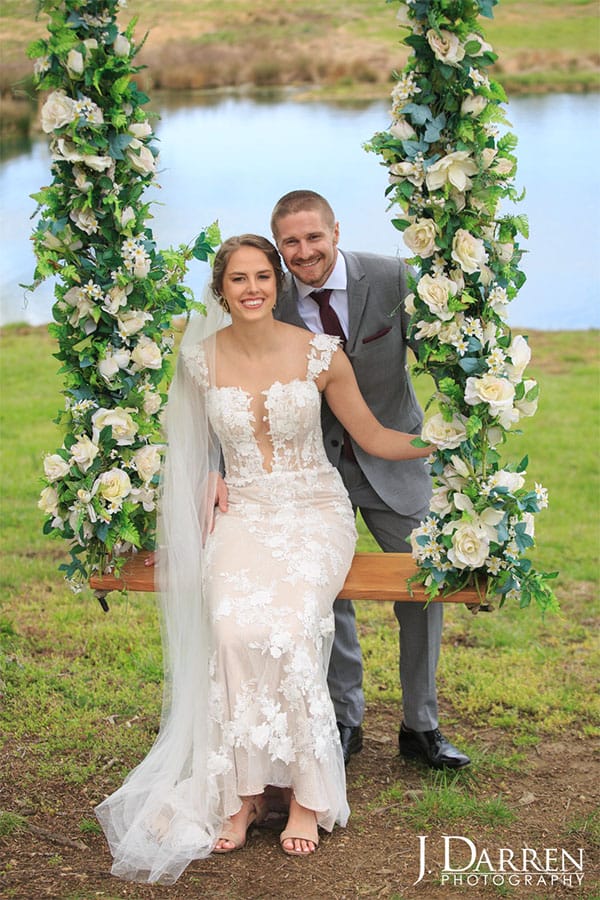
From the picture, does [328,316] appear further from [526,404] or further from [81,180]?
[81,180]

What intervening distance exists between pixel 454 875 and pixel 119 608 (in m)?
2.98

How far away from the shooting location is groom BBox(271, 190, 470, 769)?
185 inches

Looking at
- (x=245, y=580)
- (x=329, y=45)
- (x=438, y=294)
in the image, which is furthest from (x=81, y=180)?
(x=329, y=45)

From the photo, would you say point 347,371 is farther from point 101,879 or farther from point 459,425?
point 101,879

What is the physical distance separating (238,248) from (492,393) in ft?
3.63

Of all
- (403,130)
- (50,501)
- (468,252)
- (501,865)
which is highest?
(403,130)

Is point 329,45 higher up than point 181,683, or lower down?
higher up

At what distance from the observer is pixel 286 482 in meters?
4.59

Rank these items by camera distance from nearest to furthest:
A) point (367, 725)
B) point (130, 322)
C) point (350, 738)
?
point (130, 322), point (350, 738), point (367, 725)

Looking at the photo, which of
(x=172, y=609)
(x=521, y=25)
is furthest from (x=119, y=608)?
(x=521, y=25)

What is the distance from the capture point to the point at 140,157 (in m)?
4.12

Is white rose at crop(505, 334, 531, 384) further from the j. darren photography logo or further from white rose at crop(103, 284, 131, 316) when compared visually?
the j. darren photography logo

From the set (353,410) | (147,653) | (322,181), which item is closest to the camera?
(353,410)

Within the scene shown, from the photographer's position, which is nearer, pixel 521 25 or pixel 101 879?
pixel 101 879
